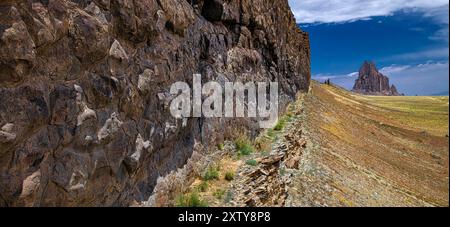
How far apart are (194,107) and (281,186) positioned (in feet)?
13.7

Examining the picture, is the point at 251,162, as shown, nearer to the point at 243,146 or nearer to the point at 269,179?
the point at 269,179

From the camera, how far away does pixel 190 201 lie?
960 cm

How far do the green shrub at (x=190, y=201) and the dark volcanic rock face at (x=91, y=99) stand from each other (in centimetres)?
81

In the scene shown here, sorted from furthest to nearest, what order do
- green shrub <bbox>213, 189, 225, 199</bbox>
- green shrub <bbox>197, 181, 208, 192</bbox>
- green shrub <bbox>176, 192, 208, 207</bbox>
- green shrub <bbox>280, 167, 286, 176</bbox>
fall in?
green shrub <bbox>280, 167, 286, 176</bbox> → green shrub <bbox>197, 181, 208, 192</bbox> → green shrub <bbox>213, 189, 225, 199</bbox> → green shrub <bbox>176, 192, 208, 207</bbox>

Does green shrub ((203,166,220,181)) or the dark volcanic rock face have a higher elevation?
the dark volcanic rock face

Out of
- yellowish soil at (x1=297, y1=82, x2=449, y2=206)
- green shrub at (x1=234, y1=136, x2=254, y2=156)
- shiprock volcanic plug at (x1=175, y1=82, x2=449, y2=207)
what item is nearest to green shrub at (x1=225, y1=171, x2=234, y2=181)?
shiprock volcanic plug at (x1=175, y1=82, x2=449, y2=207)

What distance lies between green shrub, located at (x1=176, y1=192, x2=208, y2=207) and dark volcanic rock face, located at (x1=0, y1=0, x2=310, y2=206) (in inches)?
31.8

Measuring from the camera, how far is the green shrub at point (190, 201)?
31.3 feet

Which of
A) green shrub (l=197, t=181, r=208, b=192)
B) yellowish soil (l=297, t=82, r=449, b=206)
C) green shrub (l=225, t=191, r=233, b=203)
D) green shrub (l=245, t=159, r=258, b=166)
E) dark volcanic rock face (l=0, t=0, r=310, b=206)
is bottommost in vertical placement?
yellowish soil (l=297, t=82, r=449, b=206)

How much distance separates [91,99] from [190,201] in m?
3.65

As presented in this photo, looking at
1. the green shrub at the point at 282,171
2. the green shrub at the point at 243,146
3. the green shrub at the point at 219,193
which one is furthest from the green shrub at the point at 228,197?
the green shrub at the point at 282,171

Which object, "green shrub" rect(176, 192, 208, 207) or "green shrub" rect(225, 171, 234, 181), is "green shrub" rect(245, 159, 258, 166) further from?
"green shrub" rect(176, 192, 208, 207)

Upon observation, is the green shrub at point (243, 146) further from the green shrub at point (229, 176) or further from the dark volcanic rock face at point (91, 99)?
the green shrub at point (229, 176)

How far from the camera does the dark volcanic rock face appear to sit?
5.96 meters
